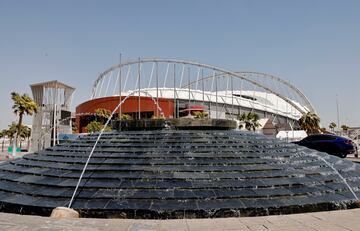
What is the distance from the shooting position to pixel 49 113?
55844mm

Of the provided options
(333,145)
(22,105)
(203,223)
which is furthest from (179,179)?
(22,105)

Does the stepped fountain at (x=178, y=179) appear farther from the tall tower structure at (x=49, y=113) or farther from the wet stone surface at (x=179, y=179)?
the tall tower structure at (x=49, y=113)

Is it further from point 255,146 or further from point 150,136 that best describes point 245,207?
point 150,136

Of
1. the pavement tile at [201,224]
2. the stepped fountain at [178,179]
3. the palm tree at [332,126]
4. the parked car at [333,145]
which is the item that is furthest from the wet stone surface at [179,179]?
the palm tree at [332,126]

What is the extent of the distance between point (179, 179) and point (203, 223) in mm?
2222

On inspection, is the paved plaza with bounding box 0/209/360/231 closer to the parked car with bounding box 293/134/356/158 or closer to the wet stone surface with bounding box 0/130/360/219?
the wet stone surface with bounding box 0/130/360/219

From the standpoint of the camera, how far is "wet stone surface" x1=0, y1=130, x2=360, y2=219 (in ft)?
22.2

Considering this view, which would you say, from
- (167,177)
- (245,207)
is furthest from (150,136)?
(245,207)

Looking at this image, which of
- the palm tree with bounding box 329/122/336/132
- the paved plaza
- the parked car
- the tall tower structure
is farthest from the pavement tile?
the palm tree with bounding box 329/122/336/132

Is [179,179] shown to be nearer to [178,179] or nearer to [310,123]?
[178,179]

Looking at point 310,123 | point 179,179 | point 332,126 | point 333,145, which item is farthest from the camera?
point 332,126

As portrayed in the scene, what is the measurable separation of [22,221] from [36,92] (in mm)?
65323

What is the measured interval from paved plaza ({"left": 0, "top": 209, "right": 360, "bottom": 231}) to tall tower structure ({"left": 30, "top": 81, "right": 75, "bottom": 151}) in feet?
144

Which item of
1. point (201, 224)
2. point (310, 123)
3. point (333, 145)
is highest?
point (310, 123)
